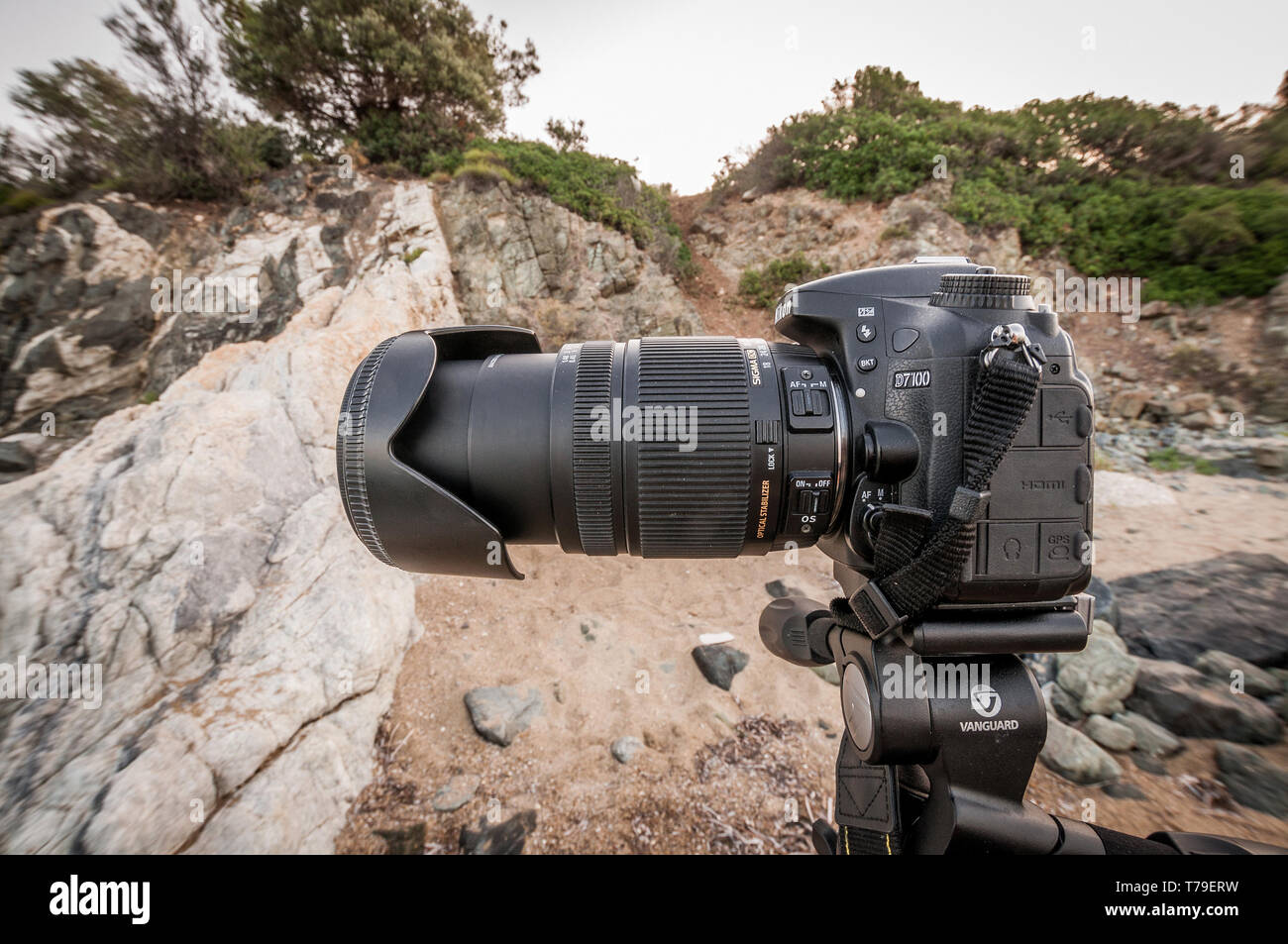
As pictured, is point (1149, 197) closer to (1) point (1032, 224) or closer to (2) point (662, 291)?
(1) point (1032, 224)

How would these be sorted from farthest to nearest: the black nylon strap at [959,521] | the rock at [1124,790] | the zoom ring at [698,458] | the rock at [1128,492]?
the rock at [1128,492] → the rock at [1124,790] → the zoom ring at [698,458] → the black nylon strap at [959,521]

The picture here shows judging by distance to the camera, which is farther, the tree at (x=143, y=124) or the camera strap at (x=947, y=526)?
the tree at (x=143, y=124)

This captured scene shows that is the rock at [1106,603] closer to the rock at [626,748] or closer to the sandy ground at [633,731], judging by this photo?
the sandy ground at [633,731]

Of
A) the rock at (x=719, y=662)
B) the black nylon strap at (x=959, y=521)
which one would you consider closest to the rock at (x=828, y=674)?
the rock at (x=719, y=662)

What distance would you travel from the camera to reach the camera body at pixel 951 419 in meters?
1.25

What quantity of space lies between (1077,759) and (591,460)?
9.56 ft

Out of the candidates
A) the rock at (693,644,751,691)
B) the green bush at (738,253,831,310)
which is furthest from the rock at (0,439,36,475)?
the green bush at (738,253,831,310)

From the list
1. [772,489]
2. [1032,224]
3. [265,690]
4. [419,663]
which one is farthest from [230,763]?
[1032,224]

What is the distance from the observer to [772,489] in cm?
149

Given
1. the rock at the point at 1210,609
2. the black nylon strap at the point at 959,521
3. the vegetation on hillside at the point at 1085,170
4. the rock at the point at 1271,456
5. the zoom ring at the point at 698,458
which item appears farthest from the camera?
the vegetation on hillside at the point at 1085,170

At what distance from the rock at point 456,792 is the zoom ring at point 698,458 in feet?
5.55

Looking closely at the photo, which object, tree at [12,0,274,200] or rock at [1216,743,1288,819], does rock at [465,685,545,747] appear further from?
tree at [12,0,274,200]
